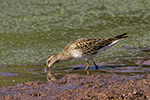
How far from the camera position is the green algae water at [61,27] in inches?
406

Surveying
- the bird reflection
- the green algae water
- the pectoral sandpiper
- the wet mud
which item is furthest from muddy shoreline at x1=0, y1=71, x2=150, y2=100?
the green algae water

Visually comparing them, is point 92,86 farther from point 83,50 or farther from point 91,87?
point 83,50

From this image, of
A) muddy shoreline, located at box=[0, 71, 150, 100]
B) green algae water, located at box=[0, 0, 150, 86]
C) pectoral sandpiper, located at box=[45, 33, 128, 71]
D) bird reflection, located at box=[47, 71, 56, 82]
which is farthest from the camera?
green algae water, located at box=[0, 0, 150, 86]

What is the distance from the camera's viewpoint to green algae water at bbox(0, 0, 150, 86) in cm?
1032

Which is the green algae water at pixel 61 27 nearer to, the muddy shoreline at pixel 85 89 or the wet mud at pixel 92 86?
the wet mud at pixel 92 86

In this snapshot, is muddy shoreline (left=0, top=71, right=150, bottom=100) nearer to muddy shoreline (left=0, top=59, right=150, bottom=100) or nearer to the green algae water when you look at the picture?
muddy shoreline (left=0, top=59, right=150, bottom=100)

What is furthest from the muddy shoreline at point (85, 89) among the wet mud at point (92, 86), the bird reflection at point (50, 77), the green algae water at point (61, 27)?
the green algae water at point (61, 27)

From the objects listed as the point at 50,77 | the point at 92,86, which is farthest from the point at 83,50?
the point at 92,86

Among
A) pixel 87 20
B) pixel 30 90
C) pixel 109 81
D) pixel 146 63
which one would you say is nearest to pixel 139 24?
pixel 87 20

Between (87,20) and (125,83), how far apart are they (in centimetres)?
786

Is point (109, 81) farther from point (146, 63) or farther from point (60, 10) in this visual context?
point (60, 10)

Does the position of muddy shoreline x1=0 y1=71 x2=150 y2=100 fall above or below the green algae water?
below

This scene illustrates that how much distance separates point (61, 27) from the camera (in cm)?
1388

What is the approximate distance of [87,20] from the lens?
1491 cm
